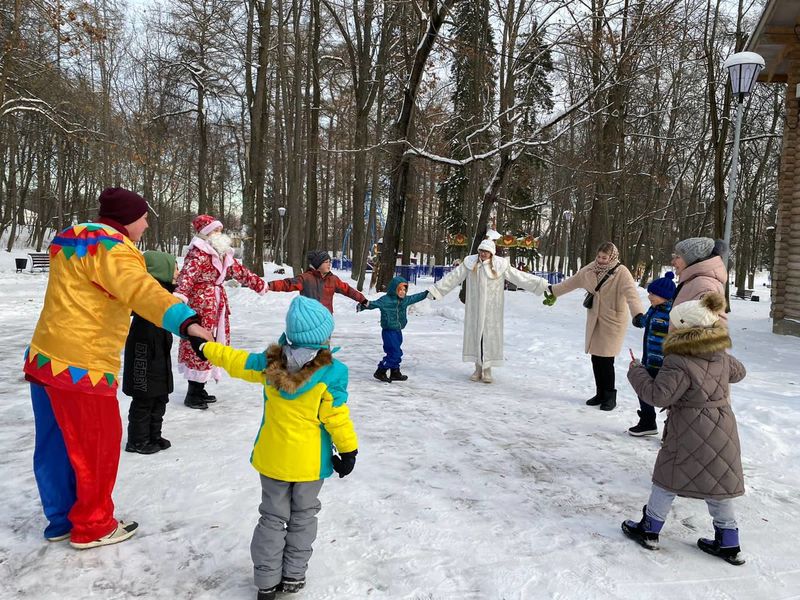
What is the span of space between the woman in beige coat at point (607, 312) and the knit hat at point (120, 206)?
186 inches

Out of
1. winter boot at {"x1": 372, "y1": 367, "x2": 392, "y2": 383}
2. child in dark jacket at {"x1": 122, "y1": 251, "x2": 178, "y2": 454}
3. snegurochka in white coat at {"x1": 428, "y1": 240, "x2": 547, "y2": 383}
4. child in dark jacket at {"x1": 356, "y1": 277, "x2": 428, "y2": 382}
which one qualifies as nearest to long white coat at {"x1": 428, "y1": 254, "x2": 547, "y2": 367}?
snegurochka in white coat at {"x1": 428, "y1": 240, "x2": 547, "y2": 383}

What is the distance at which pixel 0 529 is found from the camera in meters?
3.25

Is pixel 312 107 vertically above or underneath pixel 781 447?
above

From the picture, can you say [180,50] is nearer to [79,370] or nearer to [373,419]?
[373,419]

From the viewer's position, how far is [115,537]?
10.2 ft

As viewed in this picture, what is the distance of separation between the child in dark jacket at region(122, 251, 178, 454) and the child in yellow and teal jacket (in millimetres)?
2036

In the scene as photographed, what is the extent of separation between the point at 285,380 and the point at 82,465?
1.30 meters

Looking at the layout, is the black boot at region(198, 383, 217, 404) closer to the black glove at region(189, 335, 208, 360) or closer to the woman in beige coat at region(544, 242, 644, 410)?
the black glove at region(189, 335, 208, 360)

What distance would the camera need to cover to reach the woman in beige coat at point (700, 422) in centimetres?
306

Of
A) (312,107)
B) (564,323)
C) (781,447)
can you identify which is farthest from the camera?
(312,107)

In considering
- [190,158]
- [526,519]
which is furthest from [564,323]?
[190,158]

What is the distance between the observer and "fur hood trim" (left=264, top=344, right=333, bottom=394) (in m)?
2.58

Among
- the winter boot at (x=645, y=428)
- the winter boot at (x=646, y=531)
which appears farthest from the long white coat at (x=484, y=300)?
the winter boot at (x=646, y=531)

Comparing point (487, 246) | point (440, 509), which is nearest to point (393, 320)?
point (487, 246)
